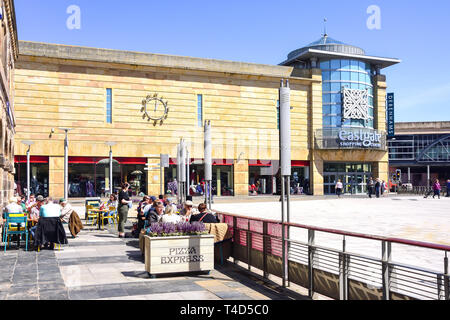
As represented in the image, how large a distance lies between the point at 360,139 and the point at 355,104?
11.4ft

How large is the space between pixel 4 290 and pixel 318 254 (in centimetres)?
500

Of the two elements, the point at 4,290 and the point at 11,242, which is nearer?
the point at 4,290

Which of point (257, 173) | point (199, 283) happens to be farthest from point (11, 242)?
point (257, 173)

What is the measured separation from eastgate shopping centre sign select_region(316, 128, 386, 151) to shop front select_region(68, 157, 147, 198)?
56.4ft

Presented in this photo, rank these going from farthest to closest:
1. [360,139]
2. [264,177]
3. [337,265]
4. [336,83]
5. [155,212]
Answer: [360,139], [336,83], [264,177], [155,212], [337,265]

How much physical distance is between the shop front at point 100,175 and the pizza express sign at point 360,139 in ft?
62.9

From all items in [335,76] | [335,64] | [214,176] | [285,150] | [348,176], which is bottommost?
[348,176]

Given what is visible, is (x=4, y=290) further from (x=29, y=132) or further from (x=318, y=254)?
(x=29, y=132)

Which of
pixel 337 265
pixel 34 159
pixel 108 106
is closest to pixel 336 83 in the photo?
pixel 108 106

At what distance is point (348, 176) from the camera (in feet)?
152

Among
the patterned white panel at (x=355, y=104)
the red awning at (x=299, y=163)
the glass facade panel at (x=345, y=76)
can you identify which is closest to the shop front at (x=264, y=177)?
the red awning at (x=299, y=163)

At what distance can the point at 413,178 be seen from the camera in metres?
78.2

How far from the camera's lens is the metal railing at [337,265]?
202 inches

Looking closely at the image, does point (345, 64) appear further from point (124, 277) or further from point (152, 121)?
point (124, 277)
